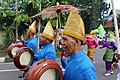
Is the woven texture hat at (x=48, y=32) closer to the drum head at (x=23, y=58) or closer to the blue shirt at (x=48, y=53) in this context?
the blue shirt at (x=48, y=53)

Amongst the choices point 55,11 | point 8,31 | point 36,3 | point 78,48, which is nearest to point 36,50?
point 55,11

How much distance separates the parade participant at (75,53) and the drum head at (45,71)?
0.34ft

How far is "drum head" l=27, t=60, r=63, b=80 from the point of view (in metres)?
2.02

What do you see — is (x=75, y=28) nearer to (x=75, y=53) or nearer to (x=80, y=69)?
(x=75, y=53)

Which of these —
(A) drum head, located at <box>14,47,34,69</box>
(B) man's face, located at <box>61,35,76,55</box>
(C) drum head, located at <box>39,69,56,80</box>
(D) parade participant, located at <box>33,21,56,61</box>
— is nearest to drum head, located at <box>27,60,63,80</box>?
(C) drum head, located at <box>39,69,56,80</box>

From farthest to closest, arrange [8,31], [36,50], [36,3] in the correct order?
[8,31]
[36,3]
[36,50]

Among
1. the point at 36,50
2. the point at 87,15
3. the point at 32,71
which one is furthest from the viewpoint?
the point at 87,15

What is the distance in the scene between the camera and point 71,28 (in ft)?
7.55

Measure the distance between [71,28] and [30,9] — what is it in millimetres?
13675

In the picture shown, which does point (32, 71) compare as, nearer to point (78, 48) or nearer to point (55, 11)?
point (78, 48)

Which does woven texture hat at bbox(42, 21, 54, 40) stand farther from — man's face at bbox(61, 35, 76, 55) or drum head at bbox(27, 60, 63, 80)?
drum head at bbox(27, 60, 63, 80)

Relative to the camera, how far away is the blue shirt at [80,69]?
2.14 metres

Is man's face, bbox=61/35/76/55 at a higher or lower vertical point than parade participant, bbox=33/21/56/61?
higher

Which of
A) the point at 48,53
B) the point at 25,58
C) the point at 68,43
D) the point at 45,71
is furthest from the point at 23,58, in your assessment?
the point at 45,71
